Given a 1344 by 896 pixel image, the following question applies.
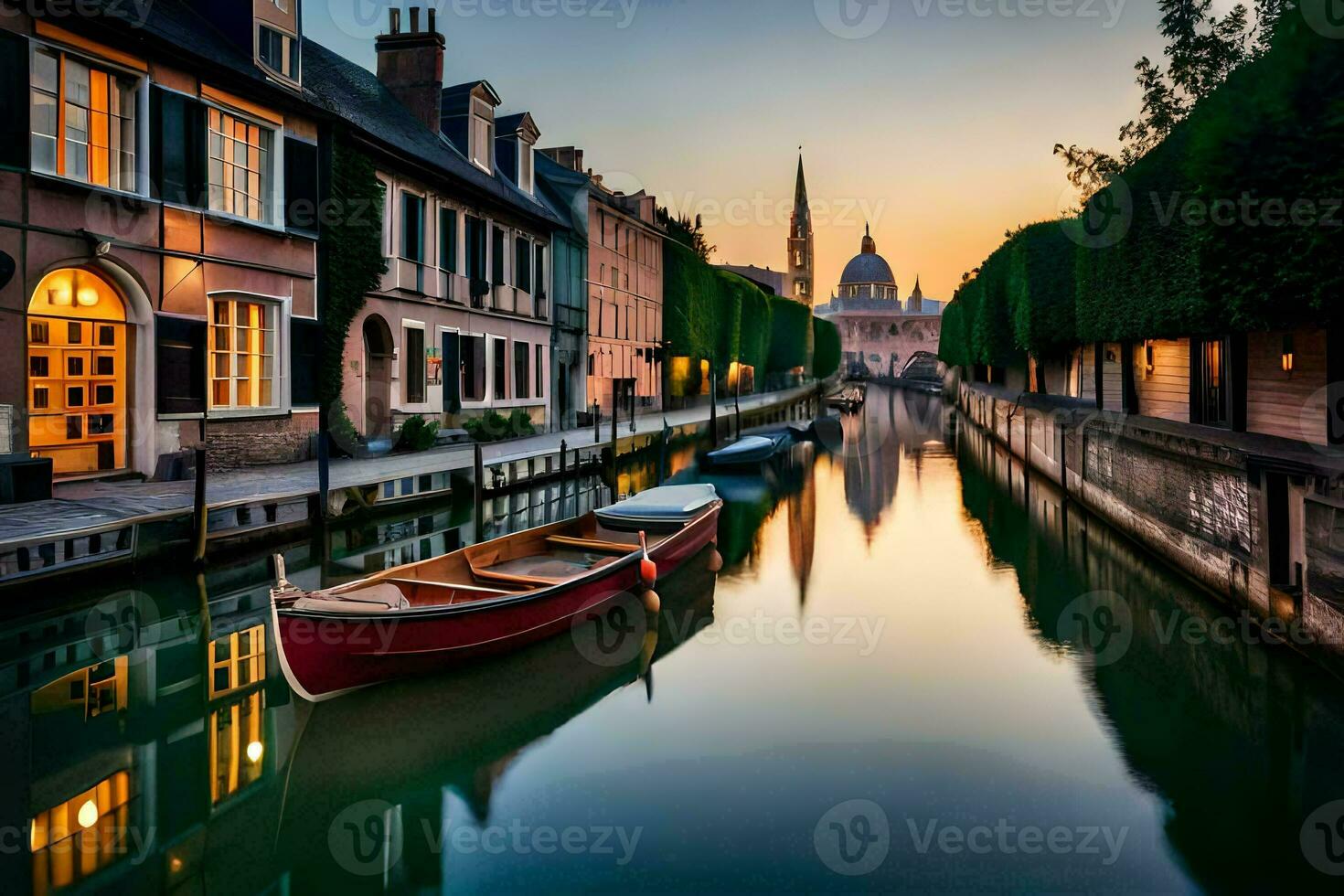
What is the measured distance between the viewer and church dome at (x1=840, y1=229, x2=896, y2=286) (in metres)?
181

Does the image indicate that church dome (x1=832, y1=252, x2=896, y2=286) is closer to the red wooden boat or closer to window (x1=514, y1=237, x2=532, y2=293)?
window (x1=514, y1=237, x2=532, y2=293)

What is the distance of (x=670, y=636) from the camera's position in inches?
486

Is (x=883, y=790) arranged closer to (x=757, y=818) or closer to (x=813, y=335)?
(x=757, y=818)

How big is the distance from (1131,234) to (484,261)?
713 inches

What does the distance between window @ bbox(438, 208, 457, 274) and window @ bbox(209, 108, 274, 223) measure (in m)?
6.67

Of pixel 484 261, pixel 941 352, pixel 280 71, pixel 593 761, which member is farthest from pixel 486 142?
pixel 941 352

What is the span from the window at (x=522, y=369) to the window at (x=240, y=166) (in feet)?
40.8

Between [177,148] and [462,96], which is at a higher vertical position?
[462,96]

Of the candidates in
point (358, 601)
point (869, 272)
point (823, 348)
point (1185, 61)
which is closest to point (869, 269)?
point (869, 272)

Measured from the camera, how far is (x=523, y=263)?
1241 inches

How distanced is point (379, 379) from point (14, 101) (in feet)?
35.4

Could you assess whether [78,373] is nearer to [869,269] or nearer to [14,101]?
[14,101]
